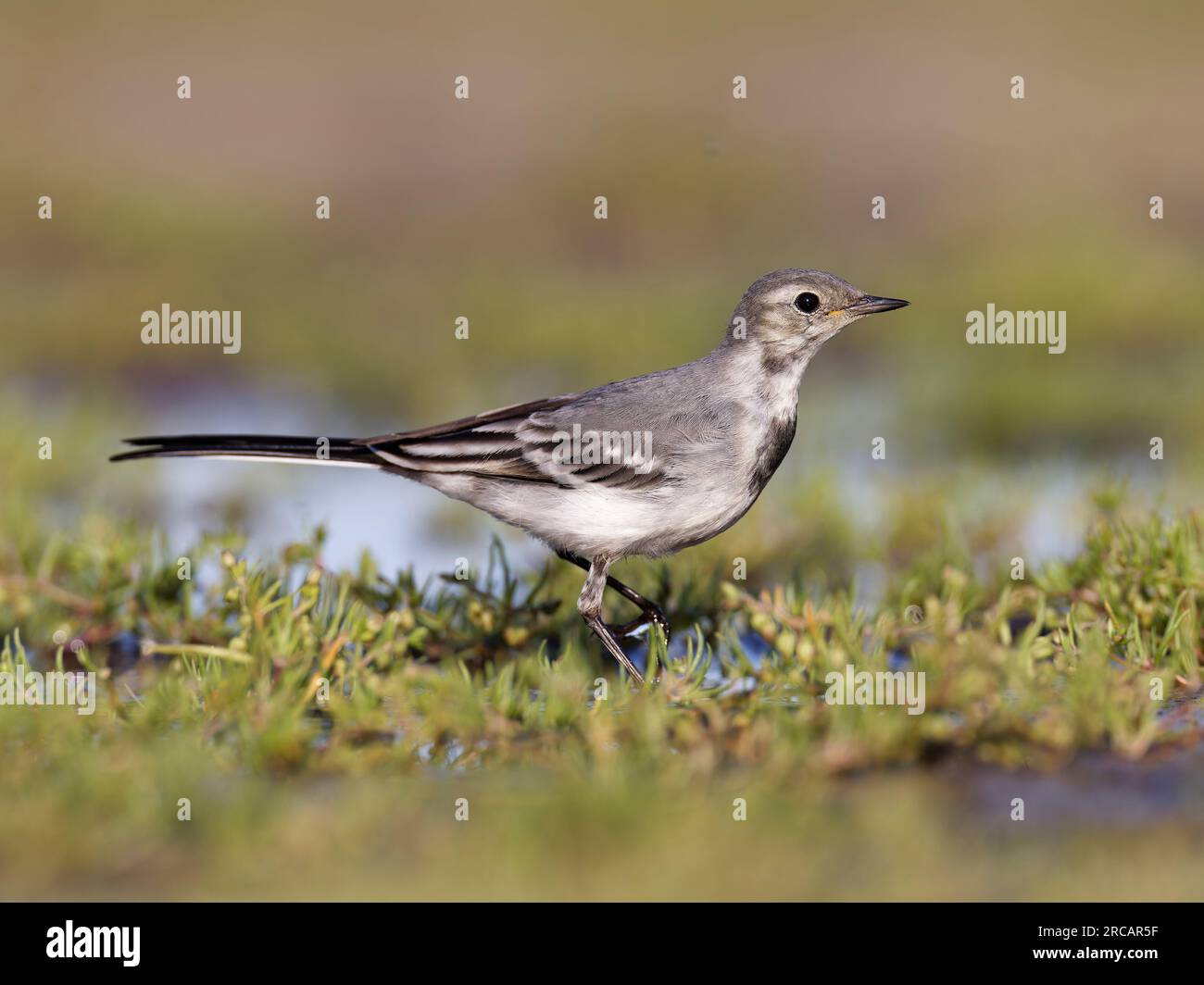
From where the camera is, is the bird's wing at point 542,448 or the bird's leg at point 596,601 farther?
the bird's leg at point 596,601

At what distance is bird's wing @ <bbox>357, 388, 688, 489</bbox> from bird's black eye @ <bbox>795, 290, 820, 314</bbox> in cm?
96

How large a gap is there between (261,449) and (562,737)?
6.91 feet

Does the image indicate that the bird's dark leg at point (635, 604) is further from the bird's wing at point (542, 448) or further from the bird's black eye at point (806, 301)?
the bird's black eye at point (806, 301)

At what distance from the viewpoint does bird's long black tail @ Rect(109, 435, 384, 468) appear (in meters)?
6.71

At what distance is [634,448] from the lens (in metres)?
6.68

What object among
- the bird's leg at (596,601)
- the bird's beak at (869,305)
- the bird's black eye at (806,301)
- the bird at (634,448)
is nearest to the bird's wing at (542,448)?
the bird at (634,448)

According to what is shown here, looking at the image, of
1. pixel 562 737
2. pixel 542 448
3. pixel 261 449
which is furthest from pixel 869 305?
pixel 261 449

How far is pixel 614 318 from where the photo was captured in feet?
47.5

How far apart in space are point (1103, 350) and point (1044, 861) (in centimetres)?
1009

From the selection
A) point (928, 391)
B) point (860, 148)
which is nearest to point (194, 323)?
point (928, 391)

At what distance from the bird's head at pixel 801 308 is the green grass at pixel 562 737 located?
1.25m

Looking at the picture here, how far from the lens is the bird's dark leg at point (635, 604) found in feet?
23.2

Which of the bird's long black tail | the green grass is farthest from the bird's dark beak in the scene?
the bird's long black tail
